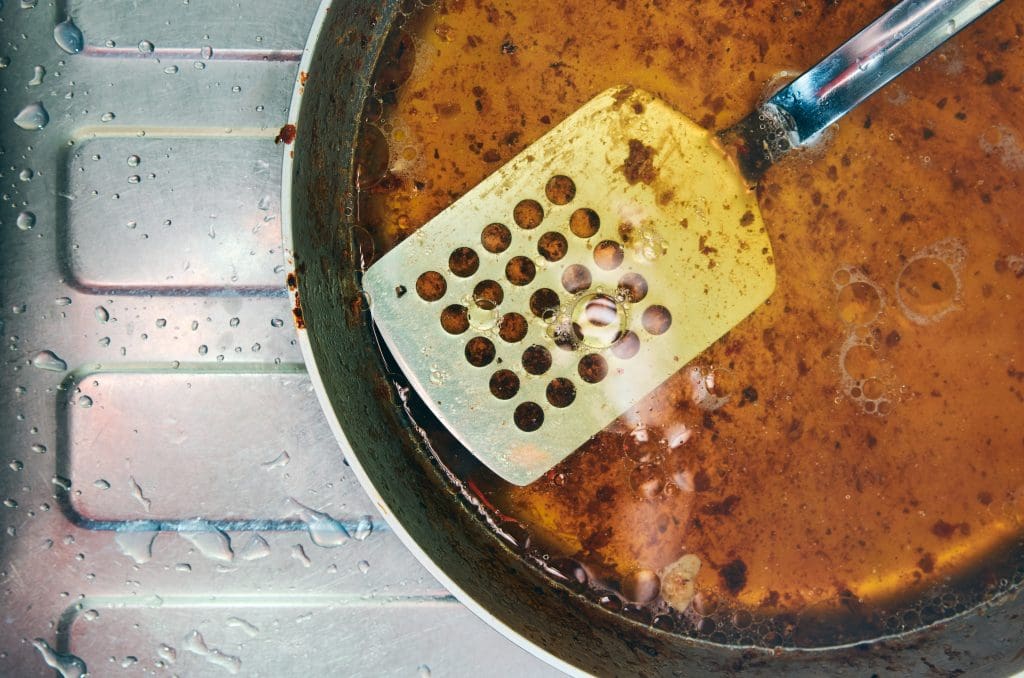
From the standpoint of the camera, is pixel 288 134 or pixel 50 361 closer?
pixel 288 134

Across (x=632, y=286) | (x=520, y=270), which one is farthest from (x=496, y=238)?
(x=632, y=286)

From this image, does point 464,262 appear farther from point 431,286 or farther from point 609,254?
point 609,254

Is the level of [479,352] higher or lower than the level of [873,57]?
lower

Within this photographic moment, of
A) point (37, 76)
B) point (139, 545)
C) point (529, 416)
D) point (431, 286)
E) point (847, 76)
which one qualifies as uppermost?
point (847, 76)

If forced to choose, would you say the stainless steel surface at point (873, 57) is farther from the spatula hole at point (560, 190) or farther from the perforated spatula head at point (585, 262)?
the spatula hole at point (560, 190)

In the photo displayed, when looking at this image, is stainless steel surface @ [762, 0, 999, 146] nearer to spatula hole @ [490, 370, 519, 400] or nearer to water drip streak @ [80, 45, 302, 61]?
spatula hole @ [490, 370, 519, 400]
